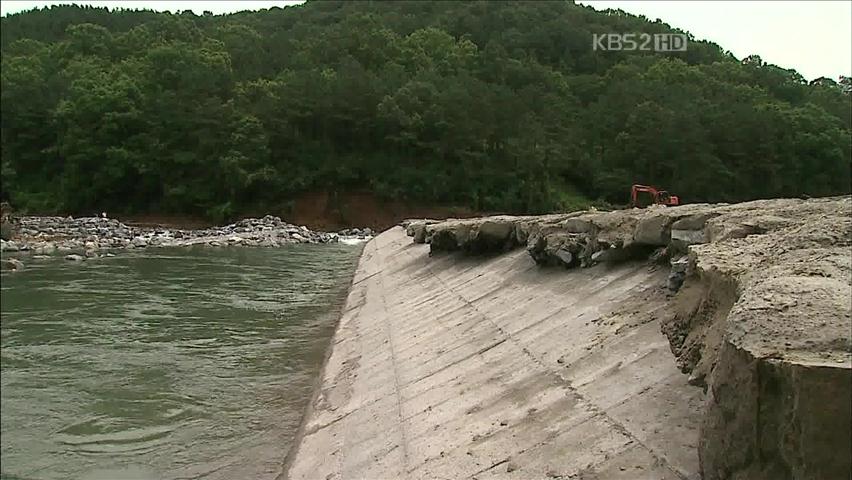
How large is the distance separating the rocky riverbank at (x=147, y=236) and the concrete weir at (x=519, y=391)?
5.04 m

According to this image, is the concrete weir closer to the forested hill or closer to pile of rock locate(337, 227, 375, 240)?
the forested hill

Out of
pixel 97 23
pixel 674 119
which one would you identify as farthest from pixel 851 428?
pixel 674 119

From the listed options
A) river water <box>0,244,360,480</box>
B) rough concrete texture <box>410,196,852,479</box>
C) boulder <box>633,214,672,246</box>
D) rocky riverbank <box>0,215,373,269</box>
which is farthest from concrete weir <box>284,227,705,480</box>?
rocky riverbank <box>0,215,373,269</box>

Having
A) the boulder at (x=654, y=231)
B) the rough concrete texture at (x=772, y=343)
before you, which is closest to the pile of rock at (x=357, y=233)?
the boulder at (x=654, y=231)

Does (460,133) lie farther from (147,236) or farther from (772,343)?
(772,343)

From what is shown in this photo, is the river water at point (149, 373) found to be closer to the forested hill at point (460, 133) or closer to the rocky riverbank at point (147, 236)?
the rocky riverbank at point (147, 236)

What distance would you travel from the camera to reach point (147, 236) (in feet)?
108

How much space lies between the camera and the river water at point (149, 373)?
22.8 feet

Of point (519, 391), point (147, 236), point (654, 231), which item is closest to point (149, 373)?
point (519, 391)

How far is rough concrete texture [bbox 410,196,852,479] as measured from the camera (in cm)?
332

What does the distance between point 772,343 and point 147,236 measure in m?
32.2

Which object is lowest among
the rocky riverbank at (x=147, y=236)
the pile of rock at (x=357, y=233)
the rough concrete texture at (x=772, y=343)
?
the pile of rock at (x=357, y=233)

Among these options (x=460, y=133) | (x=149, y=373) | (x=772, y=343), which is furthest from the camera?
(x=460, y=133)

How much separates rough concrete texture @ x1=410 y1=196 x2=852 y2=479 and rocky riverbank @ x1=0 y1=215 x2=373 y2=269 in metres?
8.42
